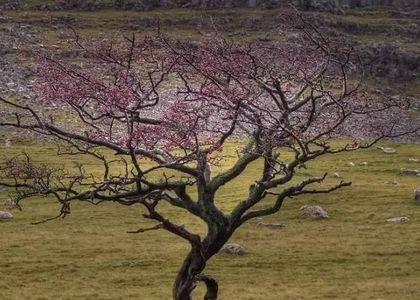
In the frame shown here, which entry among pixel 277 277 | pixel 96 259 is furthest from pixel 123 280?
pixel 277 277

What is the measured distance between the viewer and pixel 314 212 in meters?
45.9

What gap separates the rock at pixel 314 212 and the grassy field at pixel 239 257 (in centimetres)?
49

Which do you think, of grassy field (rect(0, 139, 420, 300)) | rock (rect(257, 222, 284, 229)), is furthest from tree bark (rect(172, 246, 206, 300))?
rock (rect(257, 222, 284, 229))

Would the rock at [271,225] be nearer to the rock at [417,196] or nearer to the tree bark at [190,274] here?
the rock at [417,196]

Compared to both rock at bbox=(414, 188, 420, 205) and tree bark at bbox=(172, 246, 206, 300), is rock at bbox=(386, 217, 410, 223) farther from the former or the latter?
tree bark at bbox=(172, 246, 206, 300)

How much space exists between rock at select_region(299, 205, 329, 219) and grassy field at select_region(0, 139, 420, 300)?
0.49m


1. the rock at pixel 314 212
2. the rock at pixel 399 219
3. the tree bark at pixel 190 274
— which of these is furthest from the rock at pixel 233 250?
the tree bark at pixel 190 274

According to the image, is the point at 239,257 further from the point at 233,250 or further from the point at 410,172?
the point at 410,172

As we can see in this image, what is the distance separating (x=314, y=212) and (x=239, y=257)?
10089 mm

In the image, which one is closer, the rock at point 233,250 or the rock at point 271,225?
the rock at point 233,250

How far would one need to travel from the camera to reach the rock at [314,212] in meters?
45.7

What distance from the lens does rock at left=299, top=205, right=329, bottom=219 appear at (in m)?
45.7

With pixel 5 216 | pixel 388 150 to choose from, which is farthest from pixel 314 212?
pixel 388 150

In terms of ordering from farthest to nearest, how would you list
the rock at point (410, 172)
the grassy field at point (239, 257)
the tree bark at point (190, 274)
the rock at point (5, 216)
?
the rock at point (410, 172) → the rock at point (5, 216) → the grassy field at point (239, 257) → the tree bark at point (190, 274)
